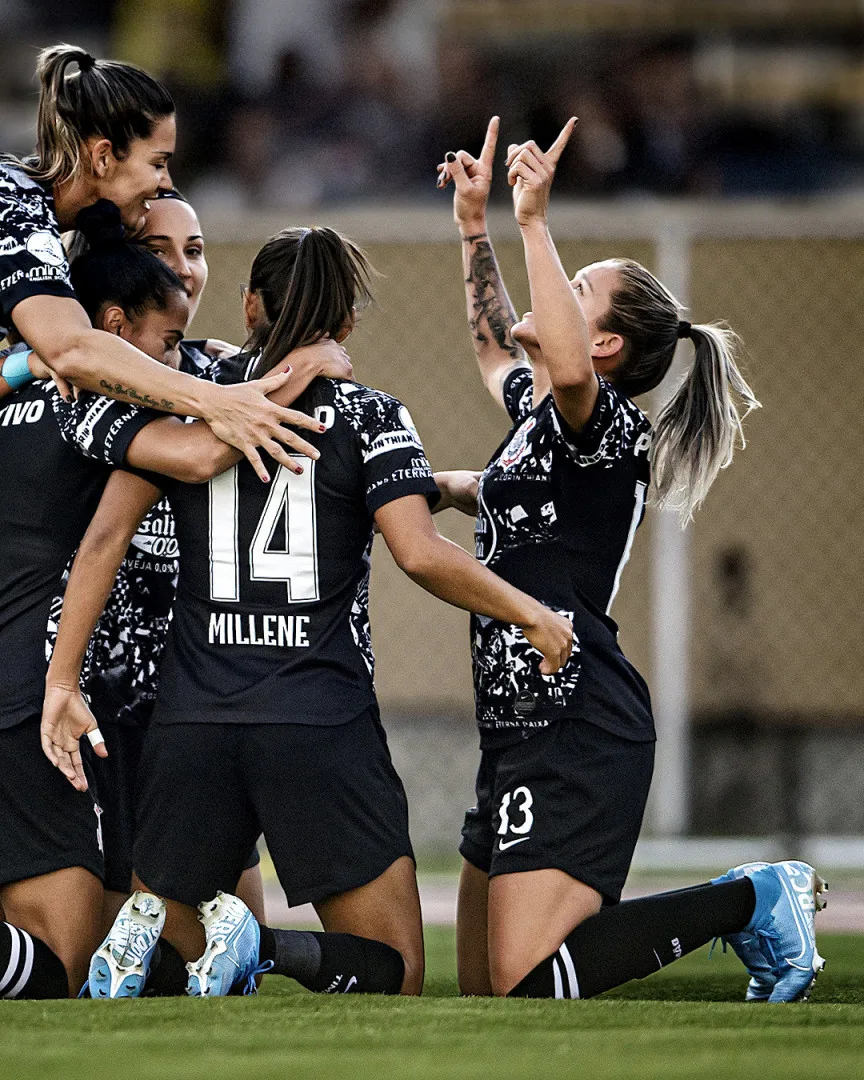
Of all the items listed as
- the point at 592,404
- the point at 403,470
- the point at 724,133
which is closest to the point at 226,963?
the point at 403,470

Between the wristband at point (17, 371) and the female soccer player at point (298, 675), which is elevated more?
the wristband at point (17, 371)

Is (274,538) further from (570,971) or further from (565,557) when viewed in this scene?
(570,971)

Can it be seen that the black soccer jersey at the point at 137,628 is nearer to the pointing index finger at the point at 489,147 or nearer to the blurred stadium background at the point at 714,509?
the pointing index finger at the point at 489,147

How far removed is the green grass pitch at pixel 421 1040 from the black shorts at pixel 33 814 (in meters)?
0.40

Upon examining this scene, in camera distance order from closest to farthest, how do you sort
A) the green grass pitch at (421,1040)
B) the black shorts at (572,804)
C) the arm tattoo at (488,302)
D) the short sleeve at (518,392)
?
1. the green grass pitch at (421,1040)
2. the black shorts at (572,804)
3. the short sleeve at (518,392)
4. the arm tattoo at (488,302)

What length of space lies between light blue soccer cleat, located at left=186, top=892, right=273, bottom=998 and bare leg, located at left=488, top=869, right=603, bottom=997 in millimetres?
492

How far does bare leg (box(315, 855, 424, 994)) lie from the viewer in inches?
118

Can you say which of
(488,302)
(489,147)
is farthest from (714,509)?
(489,147)

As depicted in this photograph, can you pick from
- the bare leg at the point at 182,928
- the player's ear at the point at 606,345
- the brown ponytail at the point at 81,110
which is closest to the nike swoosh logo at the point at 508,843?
the bare leg at the point at 182,928

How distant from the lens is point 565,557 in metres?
3.28

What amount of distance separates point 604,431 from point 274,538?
0.73 meters

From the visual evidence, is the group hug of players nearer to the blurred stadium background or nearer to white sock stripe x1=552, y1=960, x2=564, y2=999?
white sock stripe x1=552, y1=960, x2=564, y2=999

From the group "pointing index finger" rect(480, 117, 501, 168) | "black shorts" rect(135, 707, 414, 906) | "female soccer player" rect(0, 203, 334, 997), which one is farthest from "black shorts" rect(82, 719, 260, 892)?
"pointing index finger" rect(480, 117, 501, 168)

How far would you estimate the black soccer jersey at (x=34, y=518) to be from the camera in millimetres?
3119
